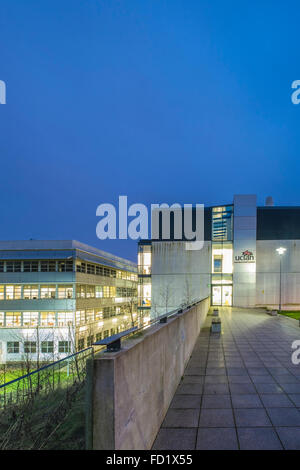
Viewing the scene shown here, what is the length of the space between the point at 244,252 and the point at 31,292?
2863 centimetres

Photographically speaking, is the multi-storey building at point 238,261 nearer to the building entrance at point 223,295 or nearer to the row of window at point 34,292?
the building entrance at point 223,295

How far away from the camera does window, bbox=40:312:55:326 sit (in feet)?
118

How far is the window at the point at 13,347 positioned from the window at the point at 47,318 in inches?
151

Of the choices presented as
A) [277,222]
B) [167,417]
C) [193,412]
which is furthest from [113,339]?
[277,222]

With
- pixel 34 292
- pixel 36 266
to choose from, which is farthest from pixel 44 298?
pixel 36 266

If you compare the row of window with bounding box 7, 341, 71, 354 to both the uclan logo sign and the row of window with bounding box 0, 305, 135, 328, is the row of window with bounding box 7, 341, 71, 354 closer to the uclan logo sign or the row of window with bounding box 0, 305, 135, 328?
the row of window with bounding box 0, 305, 135, 328

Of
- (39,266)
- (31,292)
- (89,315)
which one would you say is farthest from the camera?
(89,315)

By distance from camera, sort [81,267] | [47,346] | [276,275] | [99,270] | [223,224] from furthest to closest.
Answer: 1. [99,270]
2. [81,267]
3. [223,224]
4. [276,275]
5. [47,346]

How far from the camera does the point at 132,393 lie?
322cm

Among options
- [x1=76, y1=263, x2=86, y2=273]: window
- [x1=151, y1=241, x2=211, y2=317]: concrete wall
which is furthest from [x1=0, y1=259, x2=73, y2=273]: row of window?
[x1=151, y1=241, x2=211, y2=317]: concrete wall

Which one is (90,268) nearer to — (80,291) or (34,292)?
(80,291)

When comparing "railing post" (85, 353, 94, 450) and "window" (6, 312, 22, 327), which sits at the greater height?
"railing post" (85, 353, 94, 450)

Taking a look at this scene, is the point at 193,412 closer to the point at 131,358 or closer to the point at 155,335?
the point at 155,335
